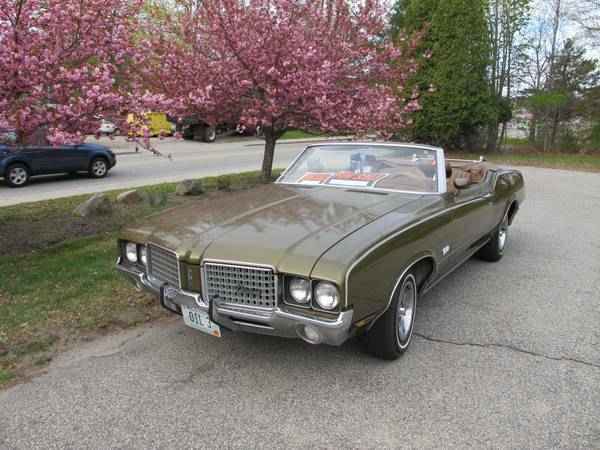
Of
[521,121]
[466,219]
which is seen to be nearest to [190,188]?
[466,219]

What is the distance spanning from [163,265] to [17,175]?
10.5 metres

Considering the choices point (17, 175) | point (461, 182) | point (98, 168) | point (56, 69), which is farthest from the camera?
point (98, 168)

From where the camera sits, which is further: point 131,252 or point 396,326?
point 131,252

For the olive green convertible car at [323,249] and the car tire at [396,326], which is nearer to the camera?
the olive green convertible car at [323,249]

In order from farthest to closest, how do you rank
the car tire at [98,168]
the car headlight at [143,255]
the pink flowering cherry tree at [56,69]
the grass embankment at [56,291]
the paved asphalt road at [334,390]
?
1. the car tire at [98,168]
2. the pink flowering cherry tree at [56,69]
3. the grass embankment at [56,291]
4. the car headlight at [143,255]
5. the paved asphalt road at [334,390]

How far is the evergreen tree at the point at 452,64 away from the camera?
19.7 m

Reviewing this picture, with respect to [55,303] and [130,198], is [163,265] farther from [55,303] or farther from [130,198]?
[130,198]

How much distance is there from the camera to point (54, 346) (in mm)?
3727

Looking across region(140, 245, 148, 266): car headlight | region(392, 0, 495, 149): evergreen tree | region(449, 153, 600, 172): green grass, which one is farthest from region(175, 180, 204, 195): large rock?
region(449, 153, 600, 172): green grass

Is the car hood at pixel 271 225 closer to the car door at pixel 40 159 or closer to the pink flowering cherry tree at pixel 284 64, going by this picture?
the pink flowering cherry tree at pixel 284 64

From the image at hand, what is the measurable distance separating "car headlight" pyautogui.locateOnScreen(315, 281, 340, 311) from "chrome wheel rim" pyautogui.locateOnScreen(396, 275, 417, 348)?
776 millimetres

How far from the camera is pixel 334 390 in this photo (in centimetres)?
311

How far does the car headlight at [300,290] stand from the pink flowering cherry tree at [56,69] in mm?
3270

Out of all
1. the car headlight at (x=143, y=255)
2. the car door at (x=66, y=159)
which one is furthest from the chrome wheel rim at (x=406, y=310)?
the car door at (x=66, y=159)
